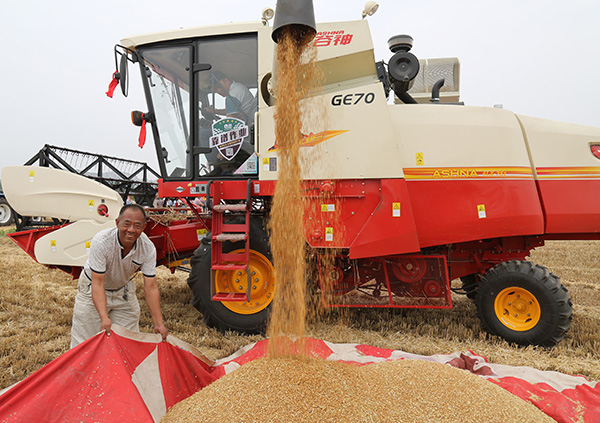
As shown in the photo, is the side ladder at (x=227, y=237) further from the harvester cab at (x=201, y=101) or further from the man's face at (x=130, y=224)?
the man's face at (x=130, y=224)

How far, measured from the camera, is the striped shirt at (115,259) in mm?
2369

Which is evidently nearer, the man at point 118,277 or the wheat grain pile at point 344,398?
the wheat grain pile at point 344,398

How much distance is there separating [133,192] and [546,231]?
5.07 meters

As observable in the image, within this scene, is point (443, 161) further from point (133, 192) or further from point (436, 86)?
point (133, 192)

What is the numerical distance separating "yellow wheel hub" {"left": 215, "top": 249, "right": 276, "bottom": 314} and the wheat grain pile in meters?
1.35

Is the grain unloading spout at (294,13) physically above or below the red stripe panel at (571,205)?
above

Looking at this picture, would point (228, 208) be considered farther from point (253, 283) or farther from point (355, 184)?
point (355, 184)

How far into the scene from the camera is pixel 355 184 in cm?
320

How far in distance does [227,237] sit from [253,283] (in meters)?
0.57

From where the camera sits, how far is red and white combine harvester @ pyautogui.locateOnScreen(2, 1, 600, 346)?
317cm

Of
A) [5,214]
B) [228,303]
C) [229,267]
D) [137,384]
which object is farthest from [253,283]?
[5,214]

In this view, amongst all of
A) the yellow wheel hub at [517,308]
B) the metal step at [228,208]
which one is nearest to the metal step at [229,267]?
the metal step at [228,208]

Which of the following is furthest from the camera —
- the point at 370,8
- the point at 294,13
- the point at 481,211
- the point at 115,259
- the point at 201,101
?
the point at 201,101

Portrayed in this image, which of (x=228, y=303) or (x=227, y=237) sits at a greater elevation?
(x=227, y=237)
